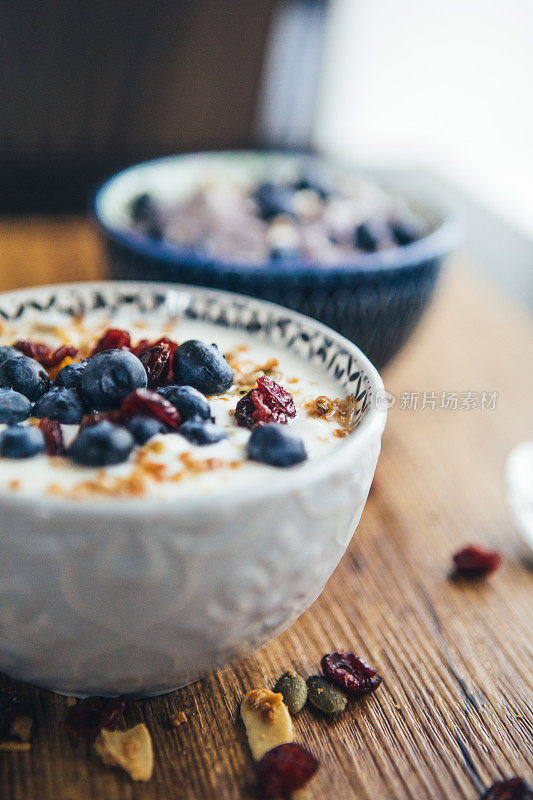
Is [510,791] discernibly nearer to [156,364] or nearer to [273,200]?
[156,364]

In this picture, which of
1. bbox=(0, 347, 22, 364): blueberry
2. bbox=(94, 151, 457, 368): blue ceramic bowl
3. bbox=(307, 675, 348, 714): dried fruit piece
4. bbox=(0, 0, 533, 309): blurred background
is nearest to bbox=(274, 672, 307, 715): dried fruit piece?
bbox=(307, 675, 348, 714): dried fruit piece

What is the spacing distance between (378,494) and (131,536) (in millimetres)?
667

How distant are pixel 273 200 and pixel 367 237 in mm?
225

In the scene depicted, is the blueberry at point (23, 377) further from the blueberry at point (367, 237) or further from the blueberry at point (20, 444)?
the blueberry at point (367, 237)

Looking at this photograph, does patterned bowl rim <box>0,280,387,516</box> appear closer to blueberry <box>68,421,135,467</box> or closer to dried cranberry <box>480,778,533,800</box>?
blueberry <box>68,421,135,467</box>

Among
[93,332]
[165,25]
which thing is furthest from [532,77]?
[93,332]

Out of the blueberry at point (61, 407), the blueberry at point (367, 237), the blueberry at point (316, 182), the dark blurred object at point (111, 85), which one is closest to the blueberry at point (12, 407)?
the blueberry at point (61, 407)

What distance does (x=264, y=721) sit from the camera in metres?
0.75

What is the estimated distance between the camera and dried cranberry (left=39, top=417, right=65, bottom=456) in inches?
27.1

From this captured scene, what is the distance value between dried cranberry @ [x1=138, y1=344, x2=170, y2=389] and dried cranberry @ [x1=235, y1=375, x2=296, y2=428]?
0.31 feet

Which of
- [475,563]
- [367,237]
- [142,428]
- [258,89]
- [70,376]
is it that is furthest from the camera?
[258,89]

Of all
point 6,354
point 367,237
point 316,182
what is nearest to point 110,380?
point 6,354

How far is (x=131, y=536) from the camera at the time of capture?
58 cm

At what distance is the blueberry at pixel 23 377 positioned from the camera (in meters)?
0.79
